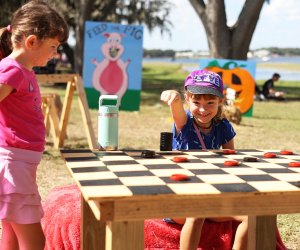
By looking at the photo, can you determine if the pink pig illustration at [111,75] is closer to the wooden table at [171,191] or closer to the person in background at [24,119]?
the person in background at [24,119]

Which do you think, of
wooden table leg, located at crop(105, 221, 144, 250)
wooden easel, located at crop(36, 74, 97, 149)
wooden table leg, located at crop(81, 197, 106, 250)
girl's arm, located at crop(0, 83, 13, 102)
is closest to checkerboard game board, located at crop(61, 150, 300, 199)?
wooden table leg, located at crop(105, 221, 144, 250)

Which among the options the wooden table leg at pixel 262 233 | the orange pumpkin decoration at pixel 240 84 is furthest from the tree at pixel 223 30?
the wooden table leg at pixel 262 233

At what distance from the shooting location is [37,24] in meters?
2.70

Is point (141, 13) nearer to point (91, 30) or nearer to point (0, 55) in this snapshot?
point (91, 30)

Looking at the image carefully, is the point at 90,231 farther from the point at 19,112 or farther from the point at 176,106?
the point at 176,106

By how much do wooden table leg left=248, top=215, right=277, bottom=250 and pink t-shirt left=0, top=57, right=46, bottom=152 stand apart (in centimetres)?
124

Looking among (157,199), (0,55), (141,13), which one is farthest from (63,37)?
(141,13)

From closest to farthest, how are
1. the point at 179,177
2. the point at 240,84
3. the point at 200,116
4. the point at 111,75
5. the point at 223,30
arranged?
the point at 179,177, the point at 200,116, the point at 240,84, the point at 223,30, the point at 111,75

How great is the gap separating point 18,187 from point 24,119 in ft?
1.09

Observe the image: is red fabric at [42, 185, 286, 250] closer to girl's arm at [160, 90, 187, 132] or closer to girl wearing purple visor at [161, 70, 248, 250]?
girl wearing purple visor at [161, 70, 248, 250]

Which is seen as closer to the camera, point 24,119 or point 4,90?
point 4,90

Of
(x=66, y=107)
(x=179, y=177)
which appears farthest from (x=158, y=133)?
(x=179, y=177)

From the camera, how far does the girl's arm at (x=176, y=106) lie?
338 cm

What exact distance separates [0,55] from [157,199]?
4.54ft
